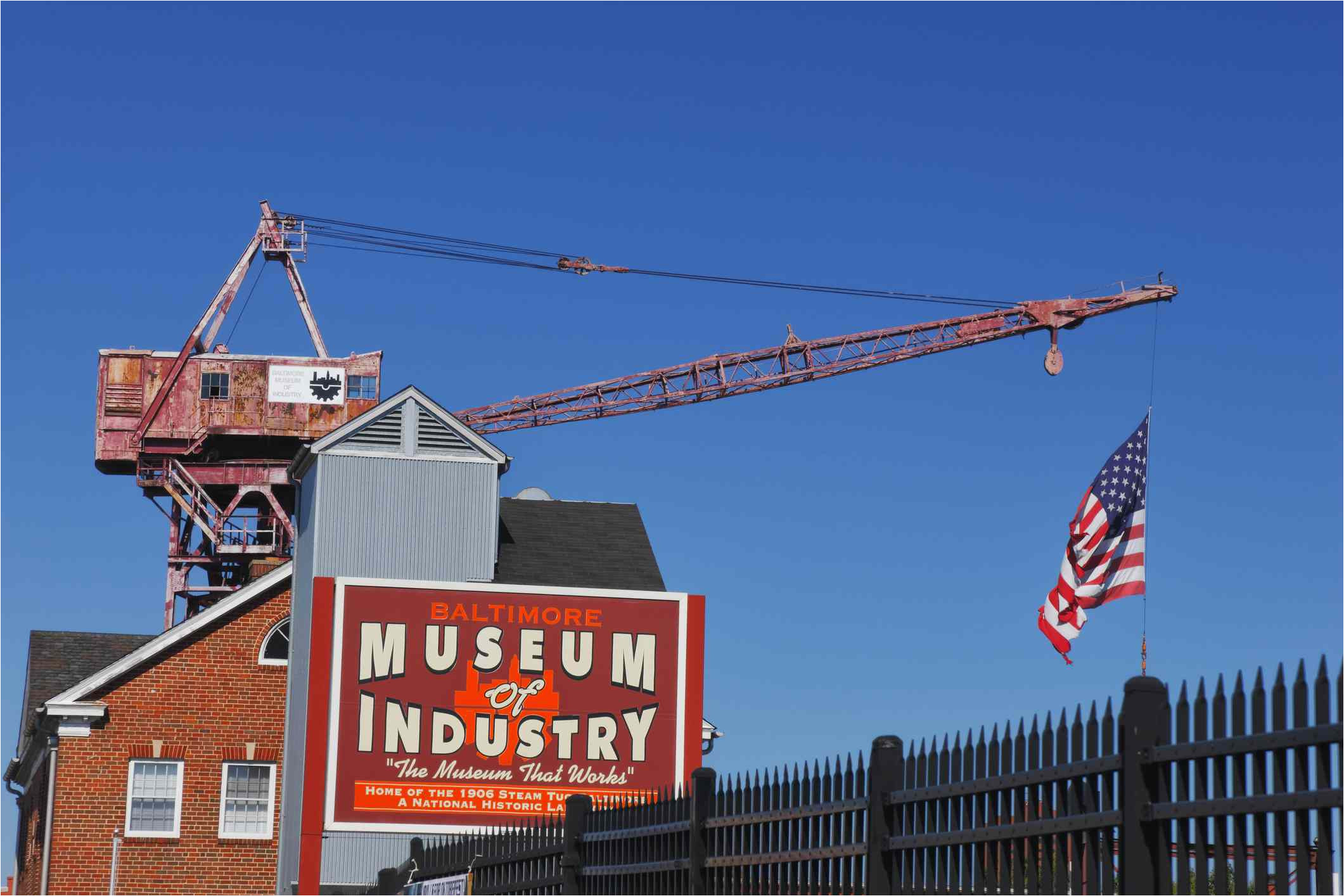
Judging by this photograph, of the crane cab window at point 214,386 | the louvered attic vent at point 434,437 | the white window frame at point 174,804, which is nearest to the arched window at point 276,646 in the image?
the white window frame at point 174,804

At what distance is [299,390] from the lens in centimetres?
6456

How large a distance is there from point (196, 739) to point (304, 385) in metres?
31.5

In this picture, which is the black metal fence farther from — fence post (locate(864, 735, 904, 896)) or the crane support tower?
the crane support tower

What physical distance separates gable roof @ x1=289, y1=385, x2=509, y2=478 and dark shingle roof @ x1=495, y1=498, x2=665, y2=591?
233 cm

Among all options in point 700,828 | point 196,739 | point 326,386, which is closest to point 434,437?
point 196,739

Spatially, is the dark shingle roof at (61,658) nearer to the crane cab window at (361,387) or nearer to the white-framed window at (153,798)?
the white-framed window at (153,798)

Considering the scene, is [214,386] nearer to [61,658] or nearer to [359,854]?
[61,658]

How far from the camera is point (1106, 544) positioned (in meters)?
24.9

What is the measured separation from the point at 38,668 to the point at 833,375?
5196 cm

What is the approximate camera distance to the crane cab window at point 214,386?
2576 inches

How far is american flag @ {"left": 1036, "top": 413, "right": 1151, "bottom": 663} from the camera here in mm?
24453

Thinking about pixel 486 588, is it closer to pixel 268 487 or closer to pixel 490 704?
pixel 490 704

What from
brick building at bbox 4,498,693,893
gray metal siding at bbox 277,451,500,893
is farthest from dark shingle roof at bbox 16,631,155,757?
gray metal siding at bbox 277,451,500,893

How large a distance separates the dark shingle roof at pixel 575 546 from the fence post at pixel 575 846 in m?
18.0
